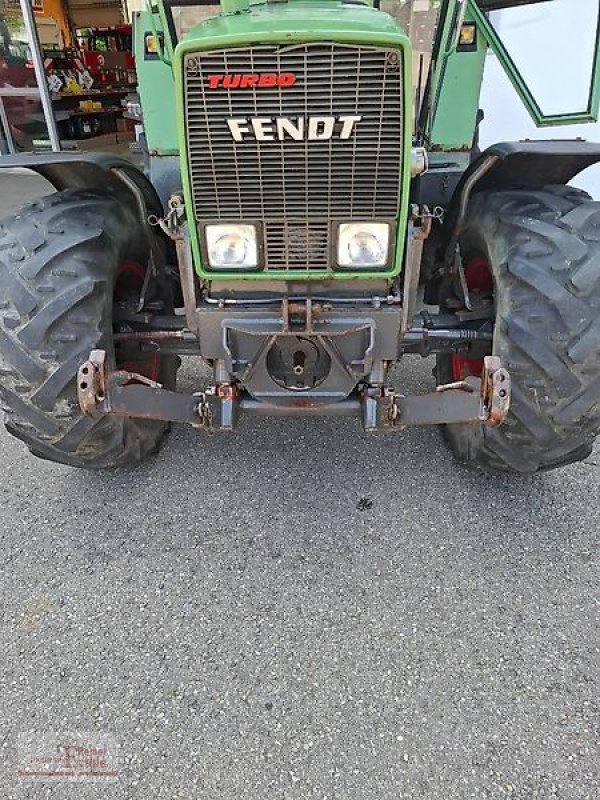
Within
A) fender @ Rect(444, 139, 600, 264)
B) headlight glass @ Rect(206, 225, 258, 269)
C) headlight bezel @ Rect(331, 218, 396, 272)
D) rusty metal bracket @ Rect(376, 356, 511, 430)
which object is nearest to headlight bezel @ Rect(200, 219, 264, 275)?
headlight glass @ Rect(206, 225, 258, 269)

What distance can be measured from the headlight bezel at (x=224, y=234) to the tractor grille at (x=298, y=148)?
0.01m

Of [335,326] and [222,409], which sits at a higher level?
[335,326]

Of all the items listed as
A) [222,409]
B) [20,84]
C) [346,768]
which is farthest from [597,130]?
[20,84]

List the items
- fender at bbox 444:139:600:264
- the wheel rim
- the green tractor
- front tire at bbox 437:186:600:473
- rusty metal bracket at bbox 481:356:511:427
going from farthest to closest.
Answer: the wheel rim → fender at bbox 444:139:600:264 → front tire at bbox 437:186:600:473 → rusty metal bracket at bbox 481:356:511:427 → the green tractor

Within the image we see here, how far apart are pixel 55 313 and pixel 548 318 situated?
1.74 m

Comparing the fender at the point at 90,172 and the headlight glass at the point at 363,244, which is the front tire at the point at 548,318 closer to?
the headlight glass at the point at 363,244

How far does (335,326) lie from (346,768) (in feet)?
4.37

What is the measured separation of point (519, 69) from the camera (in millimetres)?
3238

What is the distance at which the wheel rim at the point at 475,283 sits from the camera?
288 cm

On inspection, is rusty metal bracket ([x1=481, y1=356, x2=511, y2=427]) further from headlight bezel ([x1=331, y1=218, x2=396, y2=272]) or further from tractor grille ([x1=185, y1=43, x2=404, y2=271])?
tractor grille ([x1=185, y1=43, x2=404, y2=271])

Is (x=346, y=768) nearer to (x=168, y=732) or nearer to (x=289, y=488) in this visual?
(x=168, y=732)

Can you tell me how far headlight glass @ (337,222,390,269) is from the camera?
2.12 meters

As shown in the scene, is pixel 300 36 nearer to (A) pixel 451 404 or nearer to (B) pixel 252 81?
(B) pixel 252 81

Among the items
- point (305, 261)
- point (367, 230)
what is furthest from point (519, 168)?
point (305, 261)
